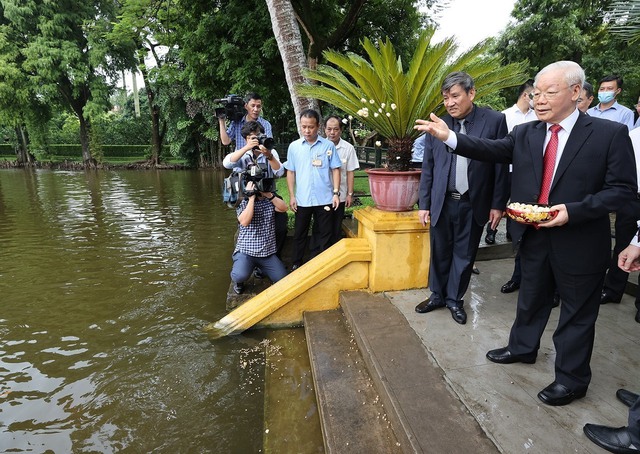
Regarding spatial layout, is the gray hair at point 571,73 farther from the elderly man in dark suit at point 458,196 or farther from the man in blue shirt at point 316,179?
the man in blue shirt at point 316,179

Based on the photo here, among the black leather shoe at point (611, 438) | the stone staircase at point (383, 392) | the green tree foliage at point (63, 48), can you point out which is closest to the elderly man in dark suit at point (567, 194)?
the black leather shoe at point (611, 438)

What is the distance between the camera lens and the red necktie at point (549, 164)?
215 centimetres

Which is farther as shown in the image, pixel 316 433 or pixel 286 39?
pixel 286 39

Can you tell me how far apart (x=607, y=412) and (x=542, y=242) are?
37.5 inches

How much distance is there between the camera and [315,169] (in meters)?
4.30

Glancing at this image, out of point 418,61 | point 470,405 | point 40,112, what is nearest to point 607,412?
point 470,405

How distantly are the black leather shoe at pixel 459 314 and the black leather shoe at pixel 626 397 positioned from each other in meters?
1.06

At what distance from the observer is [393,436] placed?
2217 mm

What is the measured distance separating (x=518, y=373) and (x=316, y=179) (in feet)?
8.97

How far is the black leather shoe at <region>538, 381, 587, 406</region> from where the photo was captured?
2105 mm

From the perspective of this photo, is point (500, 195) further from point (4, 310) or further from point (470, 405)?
point (4, 310)

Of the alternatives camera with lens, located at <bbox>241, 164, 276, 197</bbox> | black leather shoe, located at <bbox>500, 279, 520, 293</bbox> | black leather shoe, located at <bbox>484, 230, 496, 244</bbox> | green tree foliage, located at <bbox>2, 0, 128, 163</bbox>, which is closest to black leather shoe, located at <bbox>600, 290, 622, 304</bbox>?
black leather shoe, located at <bbox>500, 279, 520, 293</bbox>

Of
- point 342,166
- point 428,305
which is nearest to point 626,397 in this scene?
point 428,305

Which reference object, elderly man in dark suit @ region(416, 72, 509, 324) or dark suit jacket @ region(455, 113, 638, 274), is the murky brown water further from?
dark suit jacket @ region(455, 113, 638, 274)
